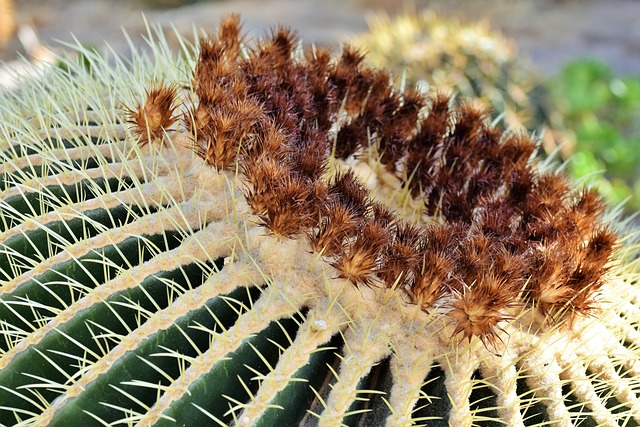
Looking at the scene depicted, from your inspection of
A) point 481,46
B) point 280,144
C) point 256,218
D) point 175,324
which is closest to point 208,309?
A: point 175,324

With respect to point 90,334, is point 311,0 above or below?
below

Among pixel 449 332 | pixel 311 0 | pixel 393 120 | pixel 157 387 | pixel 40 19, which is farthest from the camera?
pixel 311 0

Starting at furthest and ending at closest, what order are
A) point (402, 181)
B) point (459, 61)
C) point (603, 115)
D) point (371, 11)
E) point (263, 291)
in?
point (371, 11) < point (603, 115) < point (459, 61) < point (402, 181) < point (263, 291)

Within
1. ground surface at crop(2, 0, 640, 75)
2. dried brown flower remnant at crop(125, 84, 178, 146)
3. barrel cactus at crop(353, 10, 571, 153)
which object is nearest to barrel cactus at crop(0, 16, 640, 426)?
dried brown flower remnant at crop(125, 84, 178, 146)

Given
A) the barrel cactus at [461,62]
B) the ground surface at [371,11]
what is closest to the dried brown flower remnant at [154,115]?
the barrel cactus at [461,62]

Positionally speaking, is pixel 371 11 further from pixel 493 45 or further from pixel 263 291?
pixel 263 291

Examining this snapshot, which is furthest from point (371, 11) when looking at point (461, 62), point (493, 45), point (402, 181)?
point (402, 181)

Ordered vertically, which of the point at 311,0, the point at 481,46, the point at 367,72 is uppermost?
the point at 367,72

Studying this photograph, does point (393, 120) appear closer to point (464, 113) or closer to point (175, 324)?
point (464, 113)
